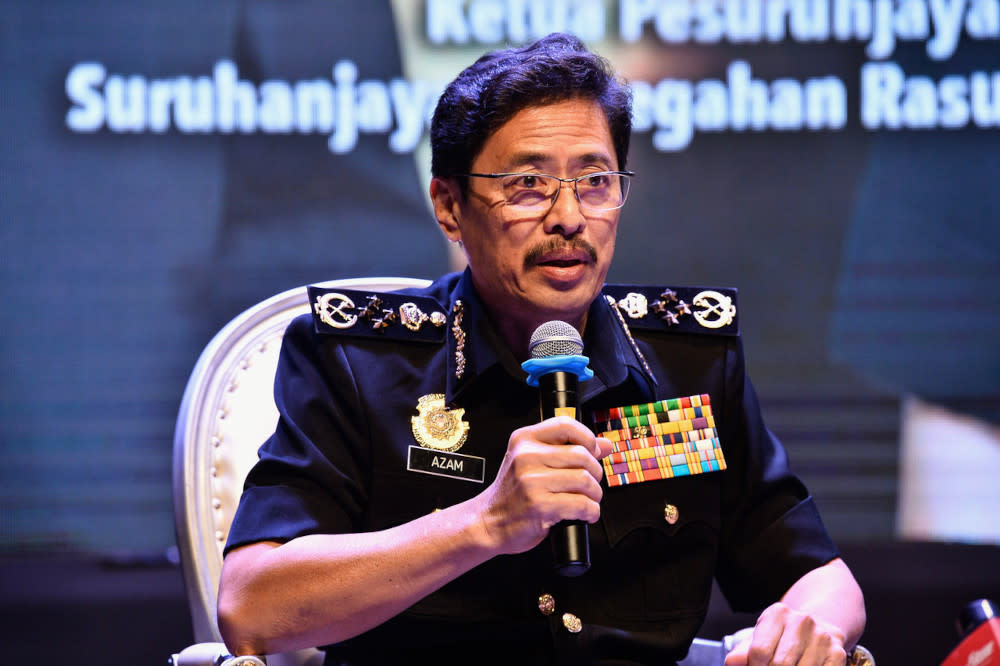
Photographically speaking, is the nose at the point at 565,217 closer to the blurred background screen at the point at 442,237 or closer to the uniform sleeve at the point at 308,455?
the uniform sleeve at the point at 308,455

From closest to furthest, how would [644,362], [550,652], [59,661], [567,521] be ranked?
[567,521] < [550,652] < [644,362] < [59,661]

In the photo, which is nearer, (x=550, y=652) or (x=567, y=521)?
(x=567, y=521)

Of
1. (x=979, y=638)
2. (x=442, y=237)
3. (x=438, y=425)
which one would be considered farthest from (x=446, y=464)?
(x=442, y=237)

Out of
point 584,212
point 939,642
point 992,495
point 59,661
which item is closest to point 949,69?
point 992,495

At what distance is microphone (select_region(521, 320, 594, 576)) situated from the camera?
125cm

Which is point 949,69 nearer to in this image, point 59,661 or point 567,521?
point 567,521

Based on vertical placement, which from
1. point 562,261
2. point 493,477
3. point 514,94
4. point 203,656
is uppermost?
point 514,94

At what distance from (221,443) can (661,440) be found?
856 mm

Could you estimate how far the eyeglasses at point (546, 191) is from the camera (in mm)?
1686

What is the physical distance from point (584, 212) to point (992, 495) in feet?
7.42

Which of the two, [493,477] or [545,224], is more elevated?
[545,224]

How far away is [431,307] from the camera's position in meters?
1.90

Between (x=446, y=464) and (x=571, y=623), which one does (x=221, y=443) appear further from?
(x=571, y=623)

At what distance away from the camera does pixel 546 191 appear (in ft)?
5.56
